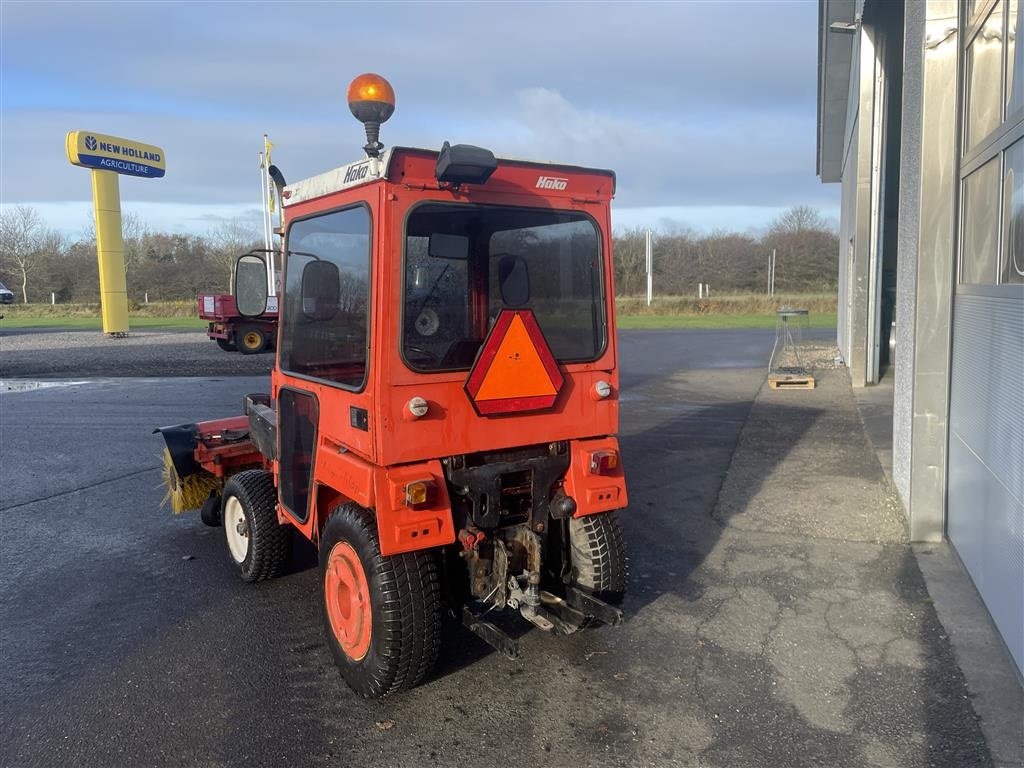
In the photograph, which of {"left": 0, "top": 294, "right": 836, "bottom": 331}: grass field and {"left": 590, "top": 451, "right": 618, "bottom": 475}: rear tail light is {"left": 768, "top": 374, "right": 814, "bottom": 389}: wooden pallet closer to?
{"left": 590, "top": 451, "right": 618, "bottom": 475}: rear tail light

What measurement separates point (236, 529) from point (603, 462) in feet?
8.66

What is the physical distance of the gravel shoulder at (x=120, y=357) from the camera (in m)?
17.6

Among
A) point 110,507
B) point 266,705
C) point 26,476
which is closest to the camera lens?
point 266,705

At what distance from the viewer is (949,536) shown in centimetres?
548

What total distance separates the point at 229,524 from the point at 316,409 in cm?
175

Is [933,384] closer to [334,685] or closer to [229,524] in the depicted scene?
[334,685]

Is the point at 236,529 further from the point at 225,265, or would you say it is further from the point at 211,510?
the point at 225,265

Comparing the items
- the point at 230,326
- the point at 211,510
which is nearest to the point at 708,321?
the point at 230,326

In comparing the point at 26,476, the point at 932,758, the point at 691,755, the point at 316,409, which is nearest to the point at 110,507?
the point at 26,476

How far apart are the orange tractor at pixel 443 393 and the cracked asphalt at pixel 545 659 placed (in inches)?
12.1

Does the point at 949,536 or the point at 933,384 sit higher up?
the point at 933,384

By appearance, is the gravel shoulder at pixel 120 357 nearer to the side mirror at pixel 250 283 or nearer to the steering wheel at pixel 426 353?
the side mirror at pixel 250 283

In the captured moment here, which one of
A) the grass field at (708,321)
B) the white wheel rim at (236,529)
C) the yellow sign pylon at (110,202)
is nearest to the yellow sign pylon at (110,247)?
the yellow sign pylon at (110,202)

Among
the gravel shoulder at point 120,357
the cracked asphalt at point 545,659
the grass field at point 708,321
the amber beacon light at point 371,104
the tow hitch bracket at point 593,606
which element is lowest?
the cracked asphalt at point 545,659
